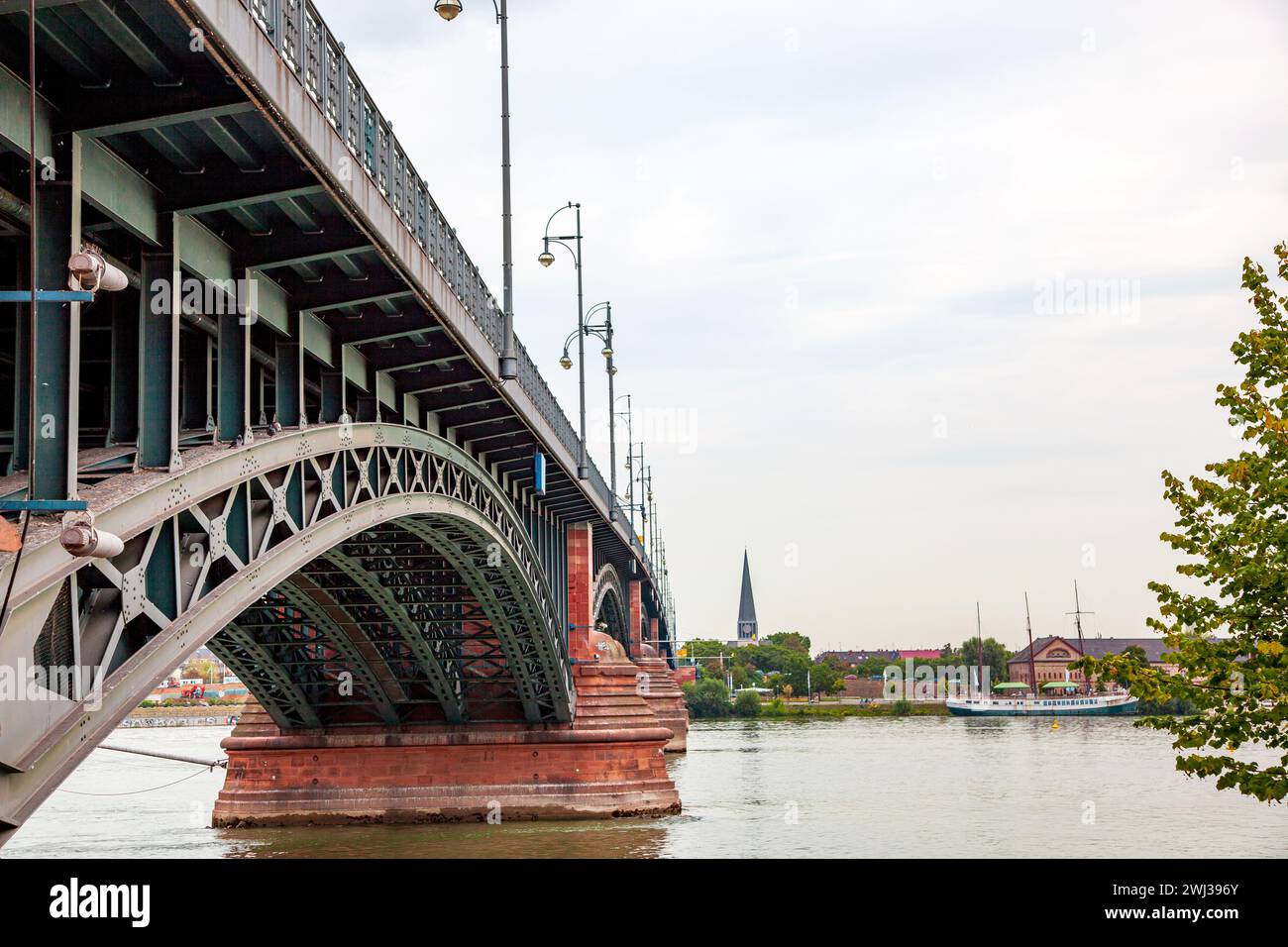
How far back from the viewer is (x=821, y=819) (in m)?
39.8

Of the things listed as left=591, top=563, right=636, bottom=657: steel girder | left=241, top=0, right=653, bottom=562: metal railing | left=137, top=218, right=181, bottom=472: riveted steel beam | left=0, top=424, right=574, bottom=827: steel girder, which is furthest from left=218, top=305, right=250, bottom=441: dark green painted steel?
left=591, top=563, right=636, bottom=657: steel girder

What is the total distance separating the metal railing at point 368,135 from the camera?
1362 centimetres

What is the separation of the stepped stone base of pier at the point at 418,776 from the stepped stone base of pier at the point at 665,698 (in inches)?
1470

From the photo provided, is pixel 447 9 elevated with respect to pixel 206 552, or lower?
elevated

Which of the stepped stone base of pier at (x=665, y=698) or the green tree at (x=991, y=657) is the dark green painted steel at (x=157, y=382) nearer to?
the stepped stone base of pier at (x=665, y=698)

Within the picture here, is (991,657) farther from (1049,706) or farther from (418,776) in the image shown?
(418,776)

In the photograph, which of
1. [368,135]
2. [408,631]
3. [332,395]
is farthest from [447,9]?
[408,631]

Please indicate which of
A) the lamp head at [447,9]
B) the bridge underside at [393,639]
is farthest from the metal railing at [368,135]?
the bridge underside at [393,639]

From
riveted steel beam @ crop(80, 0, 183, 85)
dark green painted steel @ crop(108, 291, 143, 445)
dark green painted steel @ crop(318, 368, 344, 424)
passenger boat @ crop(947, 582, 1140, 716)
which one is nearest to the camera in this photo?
riveted steel beam @ crop(80, 0, 183, 85)

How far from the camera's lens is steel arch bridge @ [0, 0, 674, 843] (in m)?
10.6

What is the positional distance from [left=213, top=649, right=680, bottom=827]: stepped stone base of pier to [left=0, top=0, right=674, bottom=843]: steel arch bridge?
1374 cm

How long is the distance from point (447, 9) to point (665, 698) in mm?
65583

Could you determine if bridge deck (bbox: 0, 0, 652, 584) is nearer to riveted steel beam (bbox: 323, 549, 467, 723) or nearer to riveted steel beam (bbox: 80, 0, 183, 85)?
riveted steel beam (bbox: 80, 0, 183, 85)
